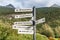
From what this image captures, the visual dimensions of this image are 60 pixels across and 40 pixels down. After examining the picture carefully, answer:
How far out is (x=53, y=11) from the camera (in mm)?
41688

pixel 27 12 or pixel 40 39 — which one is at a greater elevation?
pixel 27 12

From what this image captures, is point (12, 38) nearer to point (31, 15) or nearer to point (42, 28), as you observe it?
point (31, 15)

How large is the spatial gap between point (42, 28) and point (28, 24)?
16.1m

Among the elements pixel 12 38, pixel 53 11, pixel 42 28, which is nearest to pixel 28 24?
pixel 12 38

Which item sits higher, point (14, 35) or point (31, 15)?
point (31, 15)

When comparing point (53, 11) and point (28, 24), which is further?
point (53, 11)

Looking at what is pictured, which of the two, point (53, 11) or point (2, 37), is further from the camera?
point (53, 11)

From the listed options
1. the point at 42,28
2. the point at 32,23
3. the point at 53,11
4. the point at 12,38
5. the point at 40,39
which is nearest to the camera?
the point at 32,23

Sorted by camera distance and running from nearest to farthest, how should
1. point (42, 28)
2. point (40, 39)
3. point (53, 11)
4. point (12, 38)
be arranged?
point (12, 38)
point (40, 39)
point (42, 28)
point (53, 11)

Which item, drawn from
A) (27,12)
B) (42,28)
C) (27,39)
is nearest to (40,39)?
(27,39)

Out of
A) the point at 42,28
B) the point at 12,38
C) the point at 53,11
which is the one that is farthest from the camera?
the point at 53,11

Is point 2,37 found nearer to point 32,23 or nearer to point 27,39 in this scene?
point 27,39

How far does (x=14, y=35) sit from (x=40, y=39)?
4.95ft

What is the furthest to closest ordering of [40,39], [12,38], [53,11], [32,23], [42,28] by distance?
[53,11], [42,28], [40,39], [12,38], [32,23]
